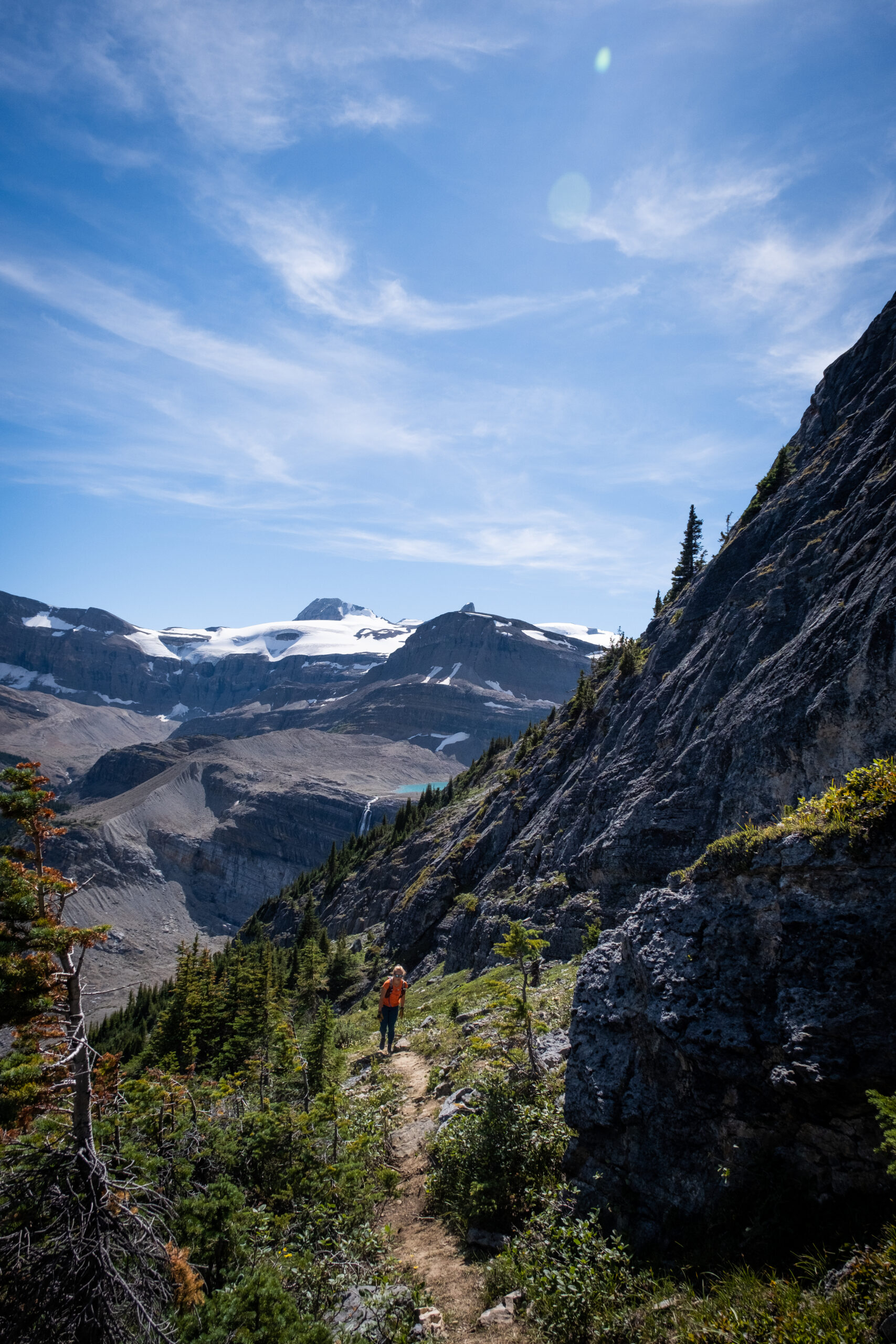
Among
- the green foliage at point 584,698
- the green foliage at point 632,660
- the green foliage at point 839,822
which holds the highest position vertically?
the green foliage at point 632,660

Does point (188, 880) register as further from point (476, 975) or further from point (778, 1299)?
point (778, 1299)

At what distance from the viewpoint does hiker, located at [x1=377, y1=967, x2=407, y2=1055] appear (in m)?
15.6

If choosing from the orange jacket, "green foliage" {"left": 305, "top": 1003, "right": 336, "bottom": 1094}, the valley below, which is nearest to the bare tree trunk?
the valley below

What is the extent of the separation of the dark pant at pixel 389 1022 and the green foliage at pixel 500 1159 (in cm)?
669

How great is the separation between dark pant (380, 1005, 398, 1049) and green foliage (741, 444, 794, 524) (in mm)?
24385

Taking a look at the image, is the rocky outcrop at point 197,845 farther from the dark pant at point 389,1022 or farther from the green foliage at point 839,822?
the green foliage at point 839,822

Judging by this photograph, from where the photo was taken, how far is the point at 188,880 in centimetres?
13712

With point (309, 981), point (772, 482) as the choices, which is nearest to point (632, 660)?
point (772, 482)

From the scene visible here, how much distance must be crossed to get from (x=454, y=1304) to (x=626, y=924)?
4.39 meters

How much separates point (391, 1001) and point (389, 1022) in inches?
25.0

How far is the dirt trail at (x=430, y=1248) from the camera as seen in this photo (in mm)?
6152

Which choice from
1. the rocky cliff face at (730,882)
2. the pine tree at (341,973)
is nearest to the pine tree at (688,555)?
the rocky cliff face at (730,882)

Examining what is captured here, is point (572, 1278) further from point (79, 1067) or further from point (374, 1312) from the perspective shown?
point (79, 1067)

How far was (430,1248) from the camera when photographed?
7.56 meters
